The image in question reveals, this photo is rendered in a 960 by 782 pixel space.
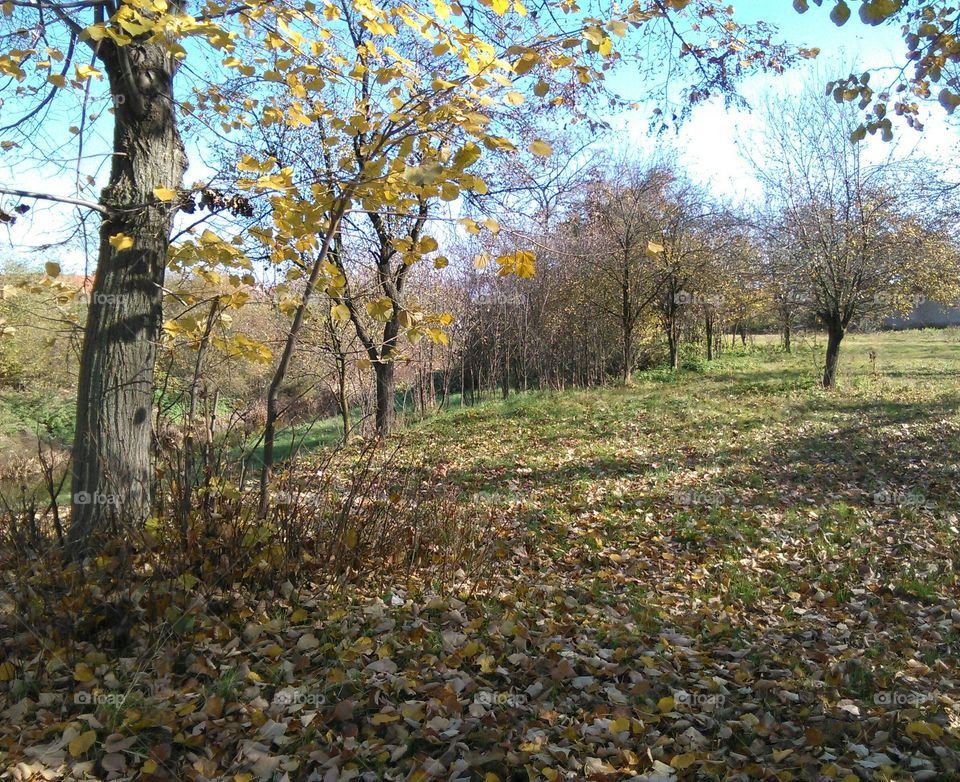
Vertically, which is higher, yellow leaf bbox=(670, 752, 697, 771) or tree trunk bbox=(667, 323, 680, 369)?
tree trunk bbox=(667, 323, 680, 369)

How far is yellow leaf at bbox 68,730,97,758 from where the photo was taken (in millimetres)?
2756

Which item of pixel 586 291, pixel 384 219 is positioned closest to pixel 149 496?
pixel 384 219

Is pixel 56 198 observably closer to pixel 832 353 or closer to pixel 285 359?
pixel 285 359

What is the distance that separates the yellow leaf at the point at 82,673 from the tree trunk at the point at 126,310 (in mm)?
1260

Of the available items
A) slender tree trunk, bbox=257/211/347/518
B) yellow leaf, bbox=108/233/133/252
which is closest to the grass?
slender tree trunk, bbox=257/211/347/518

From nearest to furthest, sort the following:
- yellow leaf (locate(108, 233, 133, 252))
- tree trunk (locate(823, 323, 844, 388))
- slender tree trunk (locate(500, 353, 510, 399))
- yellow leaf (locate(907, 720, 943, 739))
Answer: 1. yellow leaf (locate(907, 720, 943, 739))
2. yellow leaf (locate(108, 233, 133, 252))
3. tree trunk (locate(823, 323, 844, 388))
4. slender tree trunk (locate(500, 353, 510, 399))

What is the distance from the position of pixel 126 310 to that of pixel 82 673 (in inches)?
94.6

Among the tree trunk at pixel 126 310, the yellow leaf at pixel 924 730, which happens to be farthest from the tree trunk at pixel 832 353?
the tree trunk at pixel 126 310

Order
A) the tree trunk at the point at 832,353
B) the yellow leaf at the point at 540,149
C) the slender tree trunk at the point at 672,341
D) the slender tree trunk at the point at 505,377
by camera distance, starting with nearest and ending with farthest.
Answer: the yellow leaf at the point at 540,149 < the tree trunk at the point at 832,353 < the slender tree trunk at the point at 505,377 < the slender tree trunk at the point at 672,341

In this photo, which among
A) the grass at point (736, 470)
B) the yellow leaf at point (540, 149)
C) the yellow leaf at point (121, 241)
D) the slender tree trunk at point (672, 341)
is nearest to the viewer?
the yellow leaf at point (540, 149)

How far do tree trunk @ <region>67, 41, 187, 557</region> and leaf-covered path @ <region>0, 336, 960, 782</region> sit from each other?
4.07 feet

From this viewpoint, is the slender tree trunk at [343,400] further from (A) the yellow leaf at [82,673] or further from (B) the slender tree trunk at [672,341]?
(B) the slender tree trunk at [672,341]

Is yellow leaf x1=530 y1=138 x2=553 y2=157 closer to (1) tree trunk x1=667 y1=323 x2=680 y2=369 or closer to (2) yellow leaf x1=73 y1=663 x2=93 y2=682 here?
(2) yellow leaf x1=73 y1=663 x2=93 y2=682

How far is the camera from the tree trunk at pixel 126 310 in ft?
14.7
